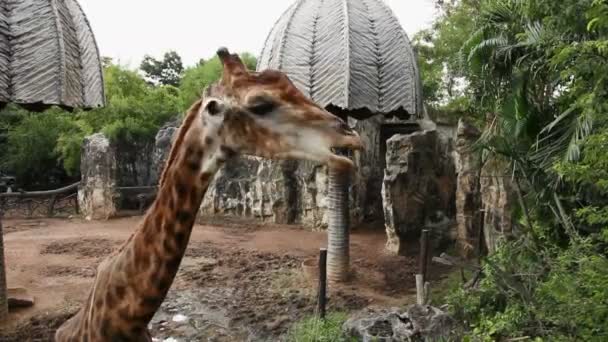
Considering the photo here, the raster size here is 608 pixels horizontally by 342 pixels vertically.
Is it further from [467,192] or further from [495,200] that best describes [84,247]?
[495,200]

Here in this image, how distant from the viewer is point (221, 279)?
21.4 ft

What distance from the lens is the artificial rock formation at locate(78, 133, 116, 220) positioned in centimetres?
1109

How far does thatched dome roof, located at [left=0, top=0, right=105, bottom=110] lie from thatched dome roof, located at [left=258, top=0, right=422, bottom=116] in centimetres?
84

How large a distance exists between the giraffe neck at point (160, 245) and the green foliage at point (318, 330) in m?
2.77

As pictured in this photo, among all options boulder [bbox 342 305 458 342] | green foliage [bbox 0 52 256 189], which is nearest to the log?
green foliage [bbox 0 52 256 189]

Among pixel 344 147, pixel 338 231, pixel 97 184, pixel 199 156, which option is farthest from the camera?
→ pixel 97 184

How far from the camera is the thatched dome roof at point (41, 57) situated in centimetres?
184

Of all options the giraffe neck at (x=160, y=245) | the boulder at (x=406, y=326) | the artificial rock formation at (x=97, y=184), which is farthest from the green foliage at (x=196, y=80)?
the giraffe neck at (x=160, y=245)

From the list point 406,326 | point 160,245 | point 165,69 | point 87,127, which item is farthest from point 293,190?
point 165,69

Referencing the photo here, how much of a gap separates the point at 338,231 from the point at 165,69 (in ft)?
56.9

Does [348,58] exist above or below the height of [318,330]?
above

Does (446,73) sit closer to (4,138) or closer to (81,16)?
(81,16)

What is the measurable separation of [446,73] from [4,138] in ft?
40.1

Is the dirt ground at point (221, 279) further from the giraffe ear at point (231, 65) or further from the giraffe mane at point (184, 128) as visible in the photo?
the giraffe ear at point (231, 65)
